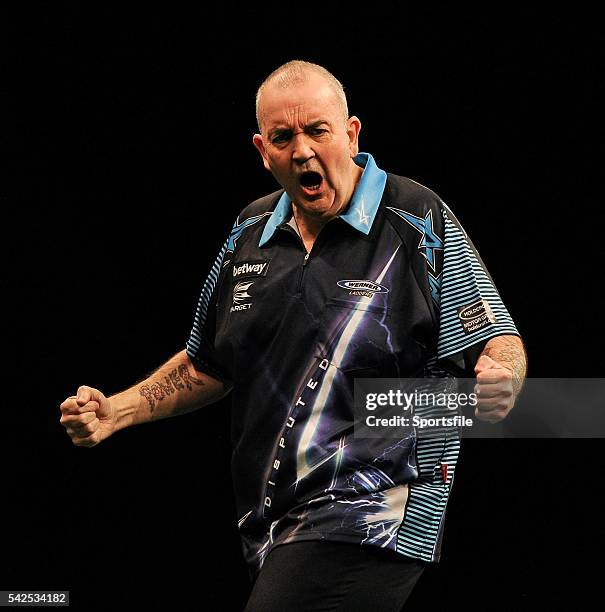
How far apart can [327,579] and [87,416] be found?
0.56 metres

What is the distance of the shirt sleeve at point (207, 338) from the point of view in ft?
8.59

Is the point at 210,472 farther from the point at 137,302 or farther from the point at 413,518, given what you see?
the point at 413,518

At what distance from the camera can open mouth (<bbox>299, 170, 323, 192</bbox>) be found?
235 centimetres

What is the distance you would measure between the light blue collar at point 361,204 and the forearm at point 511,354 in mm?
342

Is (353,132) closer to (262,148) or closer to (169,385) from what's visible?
(262,148)

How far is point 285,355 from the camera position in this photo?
7.57ft

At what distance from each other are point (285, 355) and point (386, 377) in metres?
0.21

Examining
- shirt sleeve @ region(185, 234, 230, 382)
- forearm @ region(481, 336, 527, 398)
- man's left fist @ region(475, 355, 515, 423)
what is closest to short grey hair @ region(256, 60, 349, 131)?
shirt sleeve @ region(185, 234, 230, 382)

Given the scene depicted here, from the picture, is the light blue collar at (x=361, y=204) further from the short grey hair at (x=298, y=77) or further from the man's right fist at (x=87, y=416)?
the man's right fist at (x=87, y=416)

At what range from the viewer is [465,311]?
221 centimetres

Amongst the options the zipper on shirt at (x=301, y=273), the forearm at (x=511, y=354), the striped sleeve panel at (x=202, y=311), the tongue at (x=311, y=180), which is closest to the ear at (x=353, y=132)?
the tongue at (x=311, y=180)

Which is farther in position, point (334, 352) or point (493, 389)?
point (334, 352)

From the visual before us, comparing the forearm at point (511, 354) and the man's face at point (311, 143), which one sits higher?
the man's face at point (311, 143)

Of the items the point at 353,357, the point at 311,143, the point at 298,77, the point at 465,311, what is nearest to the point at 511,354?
the point at 465,311
